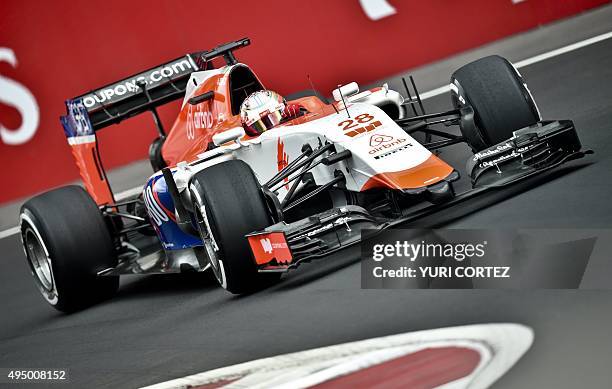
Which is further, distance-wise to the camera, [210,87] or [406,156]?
[210,87]

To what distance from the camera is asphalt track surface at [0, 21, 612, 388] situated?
17.9 ft

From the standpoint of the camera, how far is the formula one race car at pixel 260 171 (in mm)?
8023

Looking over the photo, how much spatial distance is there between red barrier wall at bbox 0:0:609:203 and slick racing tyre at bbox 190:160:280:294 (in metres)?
7.49

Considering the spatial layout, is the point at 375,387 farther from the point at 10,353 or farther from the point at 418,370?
the point at 10,353

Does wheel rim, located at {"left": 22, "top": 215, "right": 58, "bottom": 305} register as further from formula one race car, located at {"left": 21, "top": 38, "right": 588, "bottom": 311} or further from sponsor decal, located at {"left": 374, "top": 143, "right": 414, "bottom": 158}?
sponsor decal, located at {"left": 374, "top": 143, "right": 414, "bottom": 158}

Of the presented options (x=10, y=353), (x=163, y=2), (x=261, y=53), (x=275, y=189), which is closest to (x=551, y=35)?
(x=261, y=53)

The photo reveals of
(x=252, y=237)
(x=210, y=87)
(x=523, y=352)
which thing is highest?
(x=210, y=87)

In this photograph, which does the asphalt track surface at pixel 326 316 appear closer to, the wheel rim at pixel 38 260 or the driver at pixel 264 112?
the wheel rim at pixel 38 260

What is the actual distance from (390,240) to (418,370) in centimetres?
250

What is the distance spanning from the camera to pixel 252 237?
7945 mm

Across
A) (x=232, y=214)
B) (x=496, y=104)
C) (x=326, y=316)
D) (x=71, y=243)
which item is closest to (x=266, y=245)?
(x=232, y=214)

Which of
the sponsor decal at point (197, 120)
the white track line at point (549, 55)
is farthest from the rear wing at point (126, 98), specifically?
the white track line at point (549, 55)

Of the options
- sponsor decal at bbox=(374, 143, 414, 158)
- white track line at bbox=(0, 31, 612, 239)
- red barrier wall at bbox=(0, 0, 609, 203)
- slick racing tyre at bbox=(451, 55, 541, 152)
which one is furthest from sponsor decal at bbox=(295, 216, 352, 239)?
red barrier wall at bbox=(0, 0, 609, 203)

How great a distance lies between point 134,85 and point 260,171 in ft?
8.39
